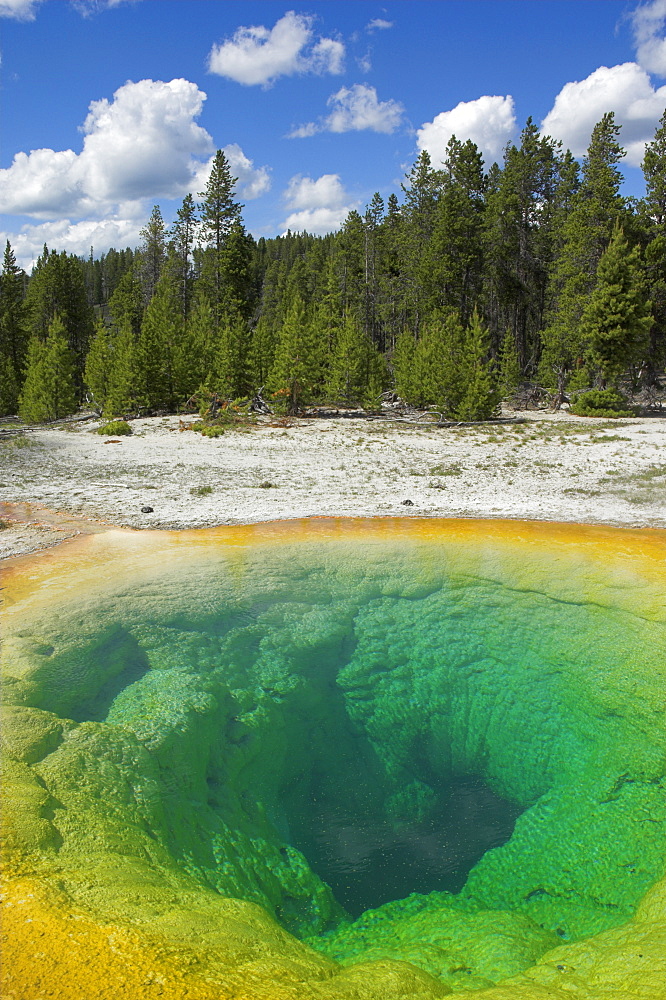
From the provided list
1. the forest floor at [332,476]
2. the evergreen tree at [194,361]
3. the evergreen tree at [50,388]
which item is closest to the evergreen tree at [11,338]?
the evergreen tree at [50,388]

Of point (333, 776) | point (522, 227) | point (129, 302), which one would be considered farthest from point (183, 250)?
point (333, 776)

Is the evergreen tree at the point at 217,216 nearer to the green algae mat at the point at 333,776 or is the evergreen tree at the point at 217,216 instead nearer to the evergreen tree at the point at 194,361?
the evergreen tree at the point at 194,361

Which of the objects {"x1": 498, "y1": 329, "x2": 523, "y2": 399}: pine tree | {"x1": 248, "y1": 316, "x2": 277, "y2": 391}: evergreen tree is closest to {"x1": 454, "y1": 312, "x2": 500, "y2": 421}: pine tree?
{"x1": 498, "y1": 329, "x2": 523, "y2": 399}: pine tree

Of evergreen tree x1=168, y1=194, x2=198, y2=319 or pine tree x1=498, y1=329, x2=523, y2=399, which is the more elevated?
evergreen tree x1=168, y1=194, x2=198, y2=319

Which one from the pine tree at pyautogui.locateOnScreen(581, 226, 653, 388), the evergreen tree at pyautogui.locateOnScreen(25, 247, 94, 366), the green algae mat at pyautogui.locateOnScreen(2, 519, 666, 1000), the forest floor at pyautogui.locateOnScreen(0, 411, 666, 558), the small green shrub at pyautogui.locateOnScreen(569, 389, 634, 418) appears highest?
the evergreen tree at pyautogui.locateOnScreen(25, 247, 94, 366)

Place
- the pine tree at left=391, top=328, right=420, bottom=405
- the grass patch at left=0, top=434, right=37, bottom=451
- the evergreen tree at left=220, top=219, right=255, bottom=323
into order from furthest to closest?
the evergreen tree at left=220, top=219, right=255, bottom=323
the pine tree at left=391, top=328, right=420, bottom=405
the grass patch at left=0, top=434, right=37, bottom=451

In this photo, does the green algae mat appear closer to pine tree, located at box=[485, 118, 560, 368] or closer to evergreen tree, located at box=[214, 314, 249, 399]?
evergreen tree, located at box=[214, 314, 249, 399]

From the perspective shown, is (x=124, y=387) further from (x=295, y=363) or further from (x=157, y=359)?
(x=295, y=363)
